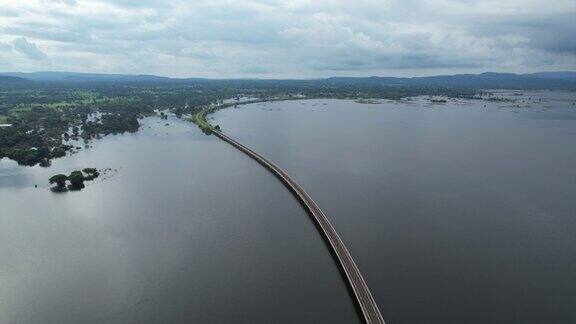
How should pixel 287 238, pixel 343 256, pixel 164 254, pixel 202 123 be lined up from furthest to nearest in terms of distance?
1. pixel 202 123
2. pixel 287 238
3. pixel 164 254
4. pixel 343 256

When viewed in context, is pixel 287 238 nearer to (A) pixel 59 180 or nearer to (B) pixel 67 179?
(A) pixel 59 180

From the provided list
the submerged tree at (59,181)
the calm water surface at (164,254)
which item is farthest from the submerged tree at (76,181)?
the calm water surface at (164,254)

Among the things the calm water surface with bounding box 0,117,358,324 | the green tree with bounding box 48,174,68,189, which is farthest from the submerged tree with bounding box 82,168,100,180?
the green tree with bounding box 48,174,68,189

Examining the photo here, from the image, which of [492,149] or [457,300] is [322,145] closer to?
[492,149]

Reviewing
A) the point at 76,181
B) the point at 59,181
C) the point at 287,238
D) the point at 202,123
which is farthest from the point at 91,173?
the point at 202,123

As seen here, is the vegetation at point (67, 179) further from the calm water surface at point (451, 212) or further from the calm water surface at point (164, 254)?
the calm water surface at point (451, 212)

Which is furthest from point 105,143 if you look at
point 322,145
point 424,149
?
point 424,149
